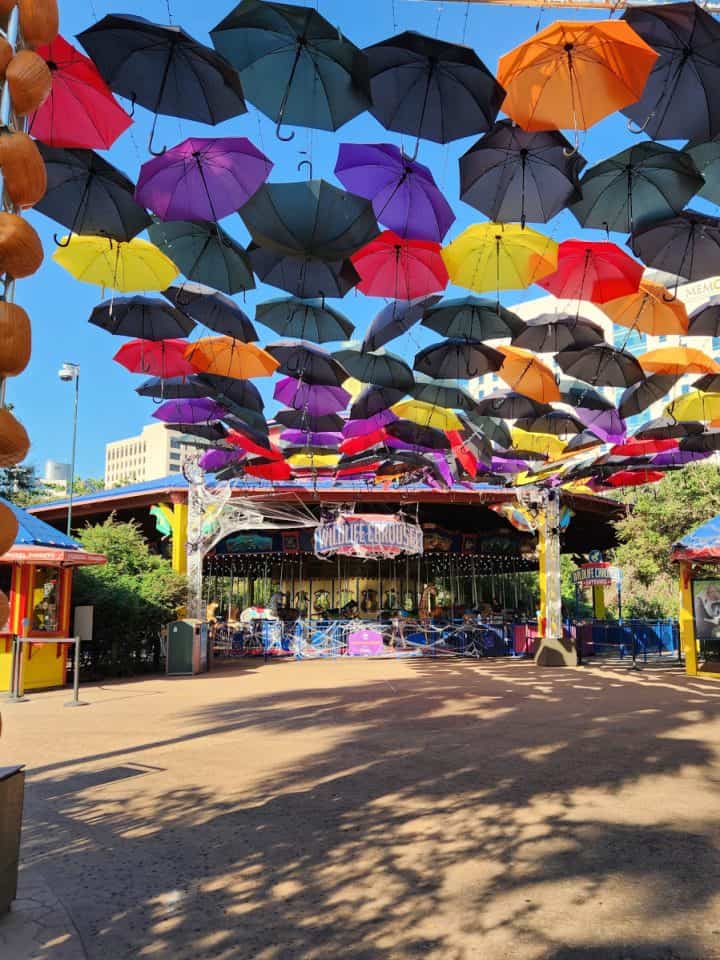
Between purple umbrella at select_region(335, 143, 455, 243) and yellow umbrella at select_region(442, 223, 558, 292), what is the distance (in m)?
0.70

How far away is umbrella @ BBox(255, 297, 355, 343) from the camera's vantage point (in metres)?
9.06

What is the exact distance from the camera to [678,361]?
407 inches

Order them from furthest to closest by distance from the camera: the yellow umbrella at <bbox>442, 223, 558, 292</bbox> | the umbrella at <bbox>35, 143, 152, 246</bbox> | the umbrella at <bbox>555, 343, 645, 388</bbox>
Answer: the umbrella at <bbox>555, 343, 645, 388</bbox>, the yellow umbrella at <bbox>442, 223, 558, 292</bbox>, the umbrella at <bbox>35, 143, 152, 246</bbox>

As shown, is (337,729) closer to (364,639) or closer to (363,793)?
(363,793)

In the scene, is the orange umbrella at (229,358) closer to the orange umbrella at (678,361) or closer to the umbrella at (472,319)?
the umbrella at (472,319)

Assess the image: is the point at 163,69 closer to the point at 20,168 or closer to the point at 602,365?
the point at 20,168

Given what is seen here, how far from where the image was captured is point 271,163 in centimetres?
626

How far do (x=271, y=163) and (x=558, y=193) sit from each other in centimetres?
267

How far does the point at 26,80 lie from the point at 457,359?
293 inches

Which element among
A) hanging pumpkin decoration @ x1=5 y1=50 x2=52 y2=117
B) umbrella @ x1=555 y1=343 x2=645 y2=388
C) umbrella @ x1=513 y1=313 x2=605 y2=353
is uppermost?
umbrella @ x1=513 y1=313 x2=605 y2=353

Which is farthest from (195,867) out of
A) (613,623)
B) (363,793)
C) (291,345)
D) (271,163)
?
(613,623)

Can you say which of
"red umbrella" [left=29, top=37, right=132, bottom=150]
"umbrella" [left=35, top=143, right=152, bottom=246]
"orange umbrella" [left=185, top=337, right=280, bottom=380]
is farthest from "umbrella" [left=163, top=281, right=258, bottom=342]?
"red umbrella" [left=29, top=37, right=132, bottom=150]

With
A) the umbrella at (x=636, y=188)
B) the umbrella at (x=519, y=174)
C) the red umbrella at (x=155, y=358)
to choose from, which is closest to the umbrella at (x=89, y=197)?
the red umbrella at (x=155, y=358)

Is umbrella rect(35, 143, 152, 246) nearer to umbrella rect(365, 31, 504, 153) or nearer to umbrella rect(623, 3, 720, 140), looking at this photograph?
umbrella rect(365, 31, 504, 153)
